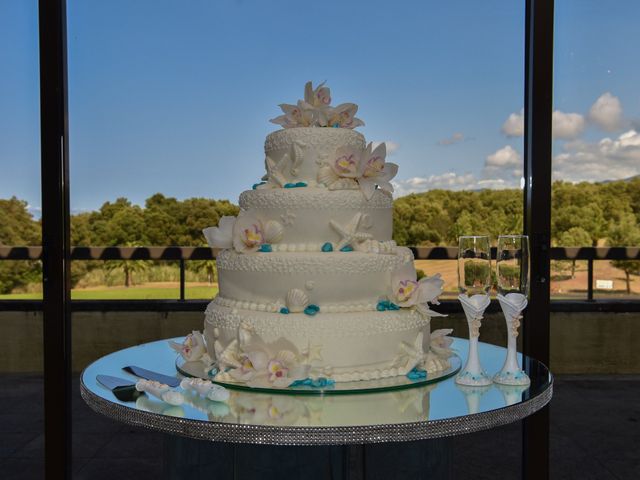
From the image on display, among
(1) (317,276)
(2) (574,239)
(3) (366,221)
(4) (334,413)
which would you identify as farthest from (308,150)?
(2) (574,239)

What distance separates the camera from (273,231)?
1.45 meters

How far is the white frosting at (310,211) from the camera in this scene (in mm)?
1462

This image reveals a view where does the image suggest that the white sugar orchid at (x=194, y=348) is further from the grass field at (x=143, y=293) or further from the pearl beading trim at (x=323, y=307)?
the grass field at (x=143, y=293)

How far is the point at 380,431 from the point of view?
1036 millimetres

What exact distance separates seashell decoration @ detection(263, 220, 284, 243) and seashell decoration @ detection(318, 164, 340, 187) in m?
0.16

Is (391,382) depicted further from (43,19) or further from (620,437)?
(620,437)

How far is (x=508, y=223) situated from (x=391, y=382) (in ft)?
10.4

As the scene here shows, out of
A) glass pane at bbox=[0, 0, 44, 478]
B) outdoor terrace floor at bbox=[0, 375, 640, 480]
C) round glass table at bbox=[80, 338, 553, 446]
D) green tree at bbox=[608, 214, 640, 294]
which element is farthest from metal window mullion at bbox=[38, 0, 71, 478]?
green tree at bbox=[608, 214, 640, 294]

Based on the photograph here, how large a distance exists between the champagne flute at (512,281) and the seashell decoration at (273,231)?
0.52 metres

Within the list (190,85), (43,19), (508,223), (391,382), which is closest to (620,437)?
(508,223)

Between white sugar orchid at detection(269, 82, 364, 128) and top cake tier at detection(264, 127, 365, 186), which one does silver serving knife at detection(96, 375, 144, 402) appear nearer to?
top cake tier at detection(264, 127, 365, 186)

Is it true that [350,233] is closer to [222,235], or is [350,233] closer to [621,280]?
[222,235]

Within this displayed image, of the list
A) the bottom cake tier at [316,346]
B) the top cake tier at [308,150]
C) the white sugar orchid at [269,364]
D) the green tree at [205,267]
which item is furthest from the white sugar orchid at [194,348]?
the green tree at [205,267]

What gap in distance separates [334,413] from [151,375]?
22.3 inches
